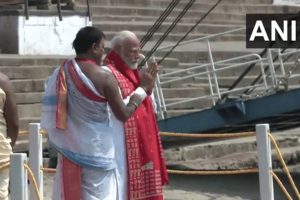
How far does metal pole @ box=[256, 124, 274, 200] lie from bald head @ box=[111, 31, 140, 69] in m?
1.38

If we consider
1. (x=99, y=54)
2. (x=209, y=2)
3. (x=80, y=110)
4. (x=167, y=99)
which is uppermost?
(x=209, y=2)

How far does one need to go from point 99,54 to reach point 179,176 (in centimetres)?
591

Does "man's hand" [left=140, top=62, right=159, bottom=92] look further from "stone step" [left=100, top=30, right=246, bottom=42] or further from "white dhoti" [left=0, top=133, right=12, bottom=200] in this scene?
"stone step" [left=100, top=30, right=246, bottom=42]

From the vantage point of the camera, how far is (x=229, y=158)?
11.5m

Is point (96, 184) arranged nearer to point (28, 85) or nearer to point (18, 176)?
point (18, 176)

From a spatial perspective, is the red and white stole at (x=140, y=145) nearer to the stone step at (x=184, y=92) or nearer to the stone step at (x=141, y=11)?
the stone step at (x=184, y=92)

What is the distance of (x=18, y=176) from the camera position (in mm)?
5543

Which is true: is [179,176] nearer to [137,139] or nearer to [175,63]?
[175,63]

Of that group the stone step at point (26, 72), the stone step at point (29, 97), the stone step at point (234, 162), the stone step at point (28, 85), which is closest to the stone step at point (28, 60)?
A: the stone step at point (26, 72)

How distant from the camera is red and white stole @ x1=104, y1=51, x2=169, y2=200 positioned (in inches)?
227

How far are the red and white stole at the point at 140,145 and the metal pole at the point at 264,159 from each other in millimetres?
1148

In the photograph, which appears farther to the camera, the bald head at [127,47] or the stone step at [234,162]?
the stone step at [234,162]

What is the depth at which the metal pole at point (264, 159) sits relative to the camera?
267 inches

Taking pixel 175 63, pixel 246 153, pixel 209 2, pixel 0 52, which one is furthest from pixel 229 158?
pixel 209 2
